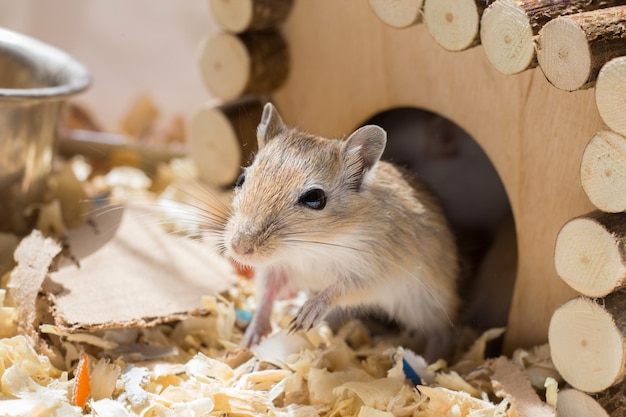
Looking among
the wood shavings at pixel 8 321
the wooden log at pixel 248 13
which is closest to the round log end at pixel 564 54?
the wooden log at pixel 248 13

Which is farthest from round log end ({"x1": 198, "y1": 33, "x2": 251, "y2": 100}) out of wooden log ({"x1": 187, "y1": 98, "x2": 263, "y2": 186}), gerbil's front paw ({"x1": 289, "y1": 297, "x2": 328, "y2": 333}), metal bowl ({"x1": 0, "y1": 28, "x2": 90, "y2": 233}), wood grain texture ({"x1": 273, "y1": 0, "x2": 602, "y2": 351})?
gerbil's front paw ({"x1": 289, "y1": 297, "x2": 328, "y2": 333})

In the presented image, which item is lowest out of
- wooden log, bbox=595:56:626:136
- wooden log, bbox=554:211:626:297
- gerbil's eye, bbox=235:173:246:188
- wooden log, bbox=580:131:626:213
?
gerbil's eye, bbox=235:173:246:188

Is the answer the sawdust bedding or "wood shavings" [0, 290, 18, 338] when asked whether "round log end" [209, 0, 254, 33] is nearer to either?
the sawdust bedding

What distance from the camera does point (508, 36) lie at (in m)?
2.62

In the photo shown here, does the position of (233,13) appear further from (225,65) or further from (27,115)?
(27,115)

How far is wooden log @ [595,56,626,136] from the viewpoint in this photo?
235 cm

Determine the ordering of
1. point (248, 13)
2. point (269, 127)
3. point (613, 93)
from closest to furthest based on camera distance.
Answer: point (613, 93) < point (269, 127) < point (248, 13)

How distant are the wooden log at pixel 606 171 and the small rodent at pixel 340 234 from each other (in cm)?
68

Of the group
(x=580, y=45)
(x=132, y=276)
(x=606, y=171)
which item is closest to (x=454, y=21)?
(x=580, y=45)

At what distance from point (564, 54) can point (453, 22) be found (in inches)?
18.3

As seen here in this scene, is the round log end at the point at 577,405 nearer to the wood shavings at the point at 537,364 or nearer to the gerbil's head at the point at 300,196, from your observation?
the wood shavings at the point at 537,364

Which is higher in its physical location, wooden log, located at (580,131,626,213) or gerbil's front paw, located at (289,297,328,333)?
wooden log, located at (580,131,626,213)

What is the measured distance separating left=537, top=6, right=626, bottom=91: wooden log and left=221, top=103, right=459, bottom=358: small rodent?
614mm

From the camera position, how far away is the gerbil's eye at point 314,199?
2740 millimetres
